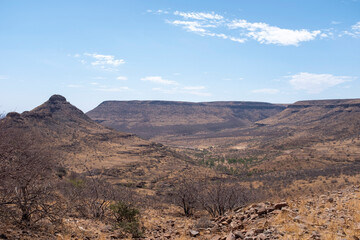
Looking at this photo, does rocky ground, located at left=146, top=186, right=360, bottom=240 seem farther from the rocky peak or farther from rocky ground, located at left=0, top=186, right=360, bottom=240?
the rocky peak

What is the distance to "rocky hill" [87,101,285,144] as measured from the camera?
151 meters

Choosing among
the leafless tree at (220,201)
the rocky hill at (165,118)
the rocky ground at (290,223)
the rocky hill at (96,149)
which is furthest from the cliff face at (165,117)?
the rocky ground at (290,223)

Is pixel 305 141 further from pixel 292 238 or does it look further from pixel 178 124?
pixel 178 124

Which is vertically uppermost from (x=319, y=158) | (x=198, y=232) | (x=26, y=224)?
(x=26, y=224)

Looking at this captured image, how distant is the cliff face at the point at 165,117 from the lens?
152000 millimetres

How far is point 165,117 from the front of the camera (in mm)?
175375

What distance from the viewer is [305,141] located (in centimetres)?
7231

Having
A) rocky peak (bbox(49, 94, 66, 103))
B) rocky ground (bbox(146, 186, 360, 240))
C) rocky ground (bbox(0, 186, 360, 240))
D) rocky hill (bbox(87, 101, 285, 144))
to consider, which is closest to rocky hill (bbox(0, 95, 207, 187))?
rocky peak (bbox(49, 94, 66, 103))

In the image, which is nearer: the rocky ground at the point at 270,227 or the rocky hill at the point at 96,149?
the rocky ground at the point at 270,227

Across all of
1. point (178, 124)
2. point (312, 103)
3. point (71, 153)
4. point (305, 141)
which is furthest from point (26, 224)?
point (312, 103)

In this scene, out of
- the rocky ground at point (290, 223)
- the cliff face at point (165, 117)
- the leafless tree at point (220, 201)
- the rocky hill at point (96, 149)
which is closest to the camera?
the rocky ground at point (290, 223)

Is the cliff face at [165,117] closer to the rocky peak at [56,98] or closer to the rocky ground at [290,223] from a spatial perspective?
the rocky peak at [56,98]

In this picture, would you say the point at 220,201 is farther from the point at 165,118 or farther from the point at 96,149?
the point at 165,118

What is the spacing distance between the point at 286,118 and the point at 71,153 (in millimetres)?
129530
